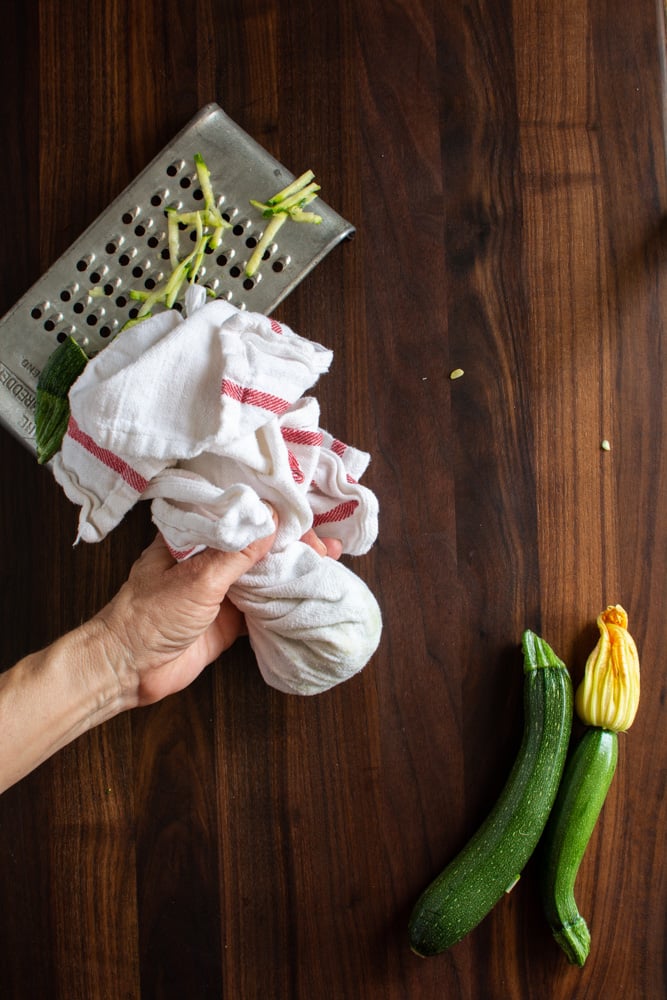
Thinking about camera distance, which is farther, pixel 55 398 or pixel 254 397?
pixel 55 398

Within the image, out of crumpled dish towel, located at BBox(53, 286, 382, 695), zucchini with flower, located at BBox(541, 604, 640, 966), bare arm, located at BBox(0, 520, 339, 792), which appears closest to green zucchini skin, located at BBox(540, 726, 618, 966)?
zucchini with flower, located at BBox(541, 604, 640, 966)

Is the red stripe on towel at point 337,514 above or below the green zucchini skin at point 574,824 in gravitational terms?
above

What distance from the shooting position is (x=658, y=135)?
87 cm

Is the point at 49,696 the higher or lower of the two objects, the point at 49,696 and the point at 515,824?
the higher

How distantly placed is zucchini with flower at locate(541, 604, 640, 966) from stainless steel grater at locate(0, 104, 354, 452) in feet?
1.61

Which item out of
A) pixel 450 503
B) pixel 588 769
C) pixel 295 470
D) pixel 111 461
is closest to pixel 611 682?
pixel 588 769

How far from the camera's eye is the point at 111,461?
2.24 ft

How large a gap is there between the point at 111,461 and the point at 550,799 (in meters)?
0.54

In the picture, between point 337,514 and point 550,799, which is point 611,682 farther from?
point 337,514

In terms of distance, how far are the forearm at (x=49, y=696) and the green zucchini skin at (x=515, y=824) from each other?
0.40 meters

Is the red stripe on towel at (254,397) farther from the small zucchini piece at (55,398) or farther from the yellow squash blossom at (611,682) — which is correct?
the yellow squash blossom at (611,682)

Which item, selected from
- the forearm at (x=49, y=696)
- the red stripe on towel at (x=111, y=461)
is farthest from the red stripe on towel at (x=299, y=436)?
the forearm at (x=49, y=696)

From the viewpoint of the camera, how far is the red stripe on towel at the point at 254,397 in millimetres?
633

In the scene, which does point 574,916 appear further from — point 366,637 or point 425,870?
point 366,637
